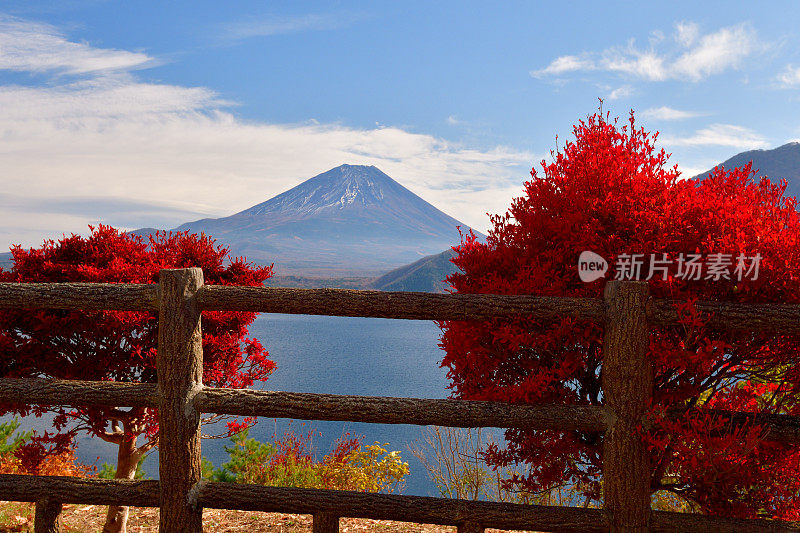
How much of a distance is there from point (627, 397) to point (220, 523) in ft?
14.3

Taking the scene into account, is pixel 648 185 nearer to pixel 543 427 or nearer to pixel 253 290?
pixel 543 427

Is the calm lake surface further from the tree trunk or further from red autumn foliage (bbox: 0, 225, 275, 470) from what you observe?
red autumn foliage (bbox: 0, 225, 275, 470)

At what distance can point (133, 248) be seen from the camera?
A: 17.0ft

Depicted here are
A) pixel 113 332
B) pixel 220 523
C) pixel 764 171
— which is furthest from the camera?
pixel 764 171

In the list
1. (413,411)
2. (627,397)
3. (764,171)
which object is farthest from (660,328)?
(764,171)

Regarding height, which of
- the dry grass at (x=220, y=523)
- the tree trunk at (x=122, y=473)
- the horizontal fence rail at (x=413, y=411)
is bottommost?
the dry grass at (x=220, y=523)

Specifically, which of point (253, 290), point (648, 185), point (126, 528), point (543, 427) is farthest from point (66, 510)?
point (648, 185)

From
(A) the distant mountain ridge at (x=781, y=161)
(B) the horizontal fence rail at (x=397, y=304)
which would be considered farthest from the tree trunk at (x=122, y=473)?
(A) the distant mountain ridge at (x=781, y=161)

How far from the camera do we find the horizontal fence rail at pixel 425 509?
350cm

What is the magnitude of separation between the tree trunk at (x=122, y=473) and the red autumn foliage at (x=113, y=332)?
0.01 metres

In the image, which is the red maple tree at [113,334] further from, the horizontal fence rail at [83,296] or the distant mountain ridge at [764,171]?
the distant mountain ridge at [764,171]

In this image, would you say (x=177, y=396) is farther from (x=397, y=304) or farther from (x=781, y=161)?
(x=781, y=161)

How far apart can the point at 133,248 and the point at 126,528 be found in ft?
9.82

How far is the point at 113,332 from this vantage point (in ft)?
15.6
